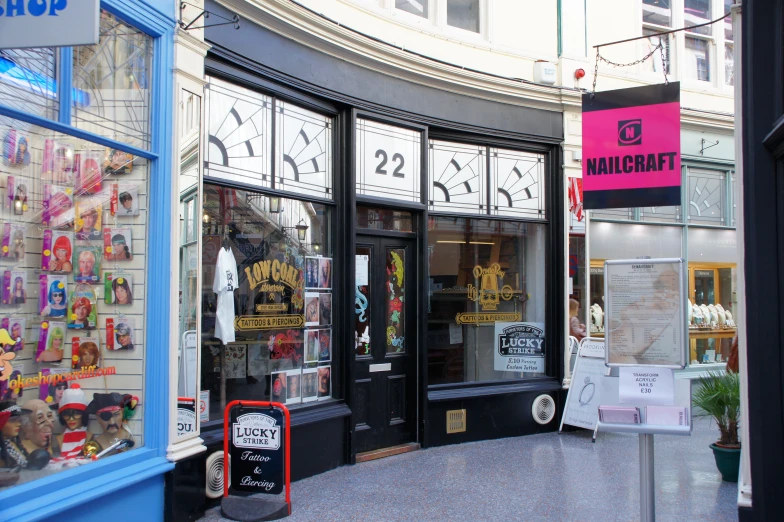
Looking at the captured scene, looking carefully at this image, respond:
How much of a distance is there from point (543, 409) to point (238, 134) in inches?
222

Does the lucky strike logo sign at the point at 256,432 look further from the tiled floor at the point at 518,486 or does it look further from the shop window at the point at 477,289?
the shop window at the point at 477,289

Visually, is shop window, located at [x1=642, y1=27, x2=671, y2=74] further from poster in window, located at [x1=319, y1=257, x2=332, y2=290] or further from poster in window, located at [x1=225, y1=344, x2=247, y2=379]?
poster in window, located at [x1=225, y1=344, x2=247, y2=379]

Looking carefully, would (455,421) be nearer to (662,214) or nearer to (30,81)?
(662,214)

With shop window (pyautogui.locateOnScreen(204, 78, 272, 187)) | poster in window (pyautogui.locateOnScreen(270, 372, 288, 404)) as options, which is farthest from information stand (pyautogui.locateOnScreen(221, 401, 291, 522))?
shop window (pyautogui.locateOnScreen(204, 78, 272, 187))

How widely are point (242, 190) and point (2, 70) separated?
267 cm

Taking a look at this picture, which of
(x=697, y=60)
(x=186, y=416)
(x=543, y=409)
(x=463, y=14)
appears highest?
(x=697, y=60)

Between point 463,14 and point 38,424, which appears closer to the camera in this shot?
point 38,424

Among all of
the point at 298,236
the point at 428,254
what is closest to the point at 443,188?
the point at 428,254

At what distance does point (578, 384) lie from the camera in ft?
32.0

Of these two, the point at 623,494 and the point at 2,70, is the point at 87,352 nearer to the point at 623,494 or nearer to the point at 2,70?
the point at 2,70

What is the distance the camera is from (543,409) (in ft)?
32.4

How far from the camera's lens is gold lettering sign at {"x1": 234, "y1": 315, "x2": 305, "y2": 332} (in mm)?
6852

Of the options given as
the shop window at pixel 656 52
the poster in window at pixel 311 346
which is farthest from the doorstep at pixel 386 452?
the shop window at pixel 656 52

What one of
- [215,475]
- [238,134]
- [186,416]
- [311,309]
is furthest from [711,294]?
[186,416]
